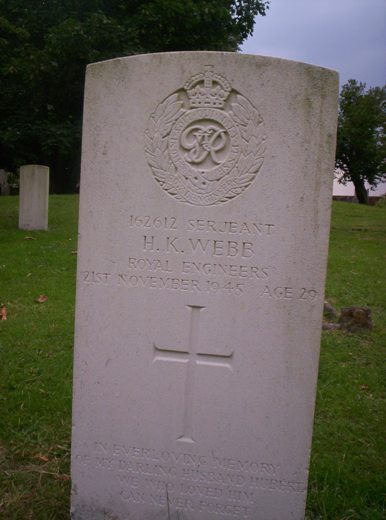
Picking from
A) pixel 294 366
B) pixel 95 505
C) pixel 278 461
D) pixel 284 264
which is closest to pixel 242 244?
pixel 284 264

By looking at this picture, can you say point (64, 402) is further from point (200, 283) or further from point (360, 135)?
point (360, 135)

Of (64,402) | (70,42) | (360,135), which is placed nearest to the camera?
(64,402)

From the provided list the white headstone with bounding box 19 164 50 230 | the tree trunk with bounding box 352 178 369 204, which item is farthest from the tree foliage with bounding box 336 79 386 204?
the white headstone with bounding box 19 164 50 230

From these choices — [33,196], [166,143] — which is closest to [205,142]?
[166,143]

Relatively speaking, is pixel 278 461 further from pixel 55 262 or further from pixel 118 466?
pixel 55 262

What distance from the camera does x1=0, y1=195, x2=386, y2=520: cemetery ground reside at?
325cm

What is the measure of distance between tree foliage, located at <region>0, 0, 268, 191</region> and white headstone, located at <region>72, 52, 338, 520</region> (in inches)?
496

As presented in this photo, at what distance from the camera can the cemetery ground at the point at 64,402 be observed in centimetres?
325

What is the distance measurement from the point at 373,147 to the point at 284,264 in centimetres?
Result: 3478

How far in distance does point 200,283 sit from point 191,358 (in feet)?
1.42

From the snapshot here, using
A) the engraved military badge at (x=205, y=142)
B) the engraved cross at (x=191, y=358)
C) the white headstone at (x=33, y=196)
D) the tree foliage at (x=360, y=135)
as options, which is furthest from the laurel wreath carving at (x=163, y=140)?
the tree foliage at (x=360, y=135)

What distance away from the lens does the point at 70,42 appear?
15.0 m

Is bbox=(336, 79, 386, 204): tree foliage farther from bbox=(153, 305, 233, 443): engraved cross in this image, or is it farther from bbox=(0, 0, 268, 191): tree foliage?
bbox=(153, 305, 233, 443): engraved cross

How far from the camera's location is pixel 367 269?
9.50m
